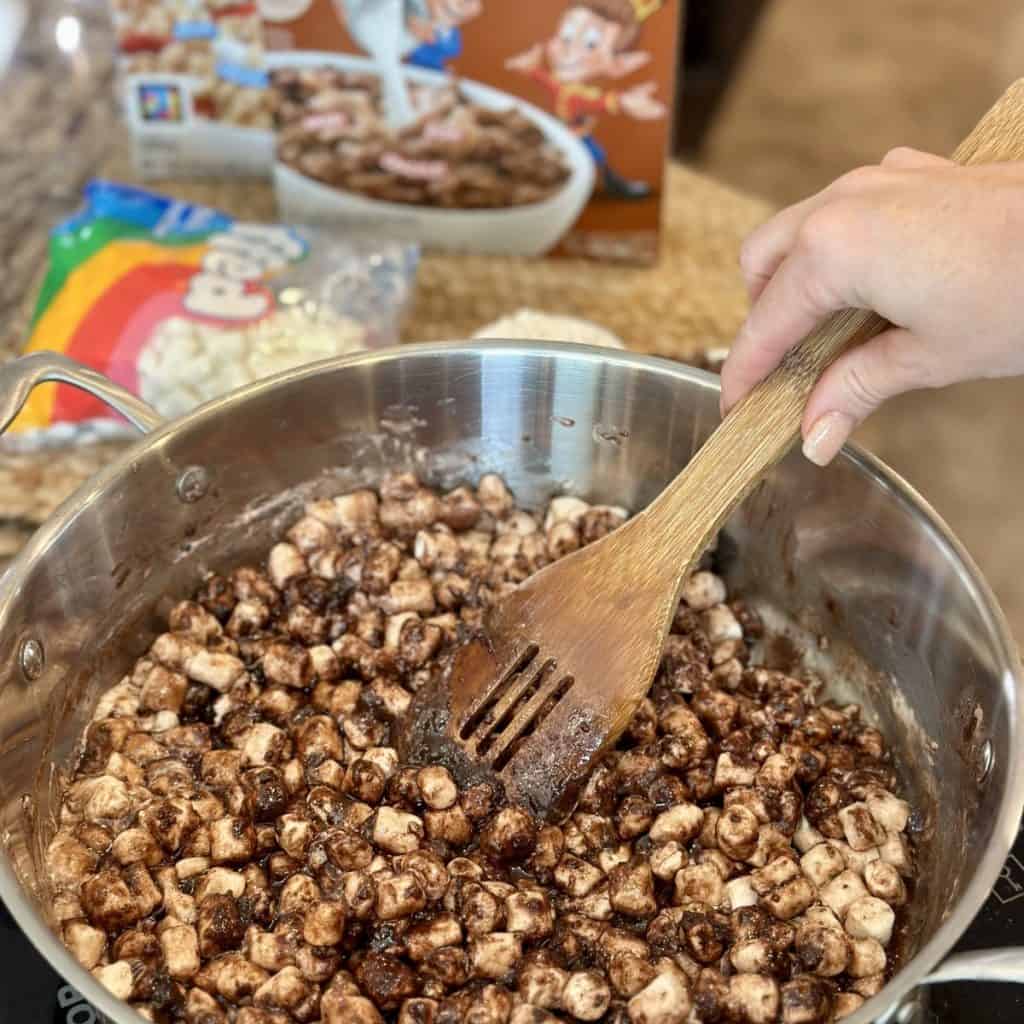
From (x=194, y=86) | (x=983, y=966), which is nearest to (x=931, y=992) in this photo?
(x=983, y=966)

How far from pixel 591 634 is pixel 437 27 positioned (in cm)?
92

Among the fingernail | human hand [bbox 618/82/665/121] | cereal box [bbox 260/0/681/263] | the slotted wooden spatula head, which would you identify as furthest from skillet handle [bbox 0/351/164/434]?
human hand [bbox 618/82/665/121]

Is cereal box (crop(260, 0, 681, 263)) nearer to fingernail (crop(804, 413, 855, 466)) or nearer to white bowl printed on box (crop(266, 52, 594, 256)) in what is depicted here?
white bowl printed on box (crop(266, 52, 594, 256))

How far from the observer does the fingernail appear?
96 centimetres

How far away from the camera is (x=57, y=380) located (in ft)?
3.62

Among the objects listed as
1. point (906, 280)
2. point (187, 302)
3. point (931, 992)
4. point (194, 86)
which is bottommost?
point (931, 992)

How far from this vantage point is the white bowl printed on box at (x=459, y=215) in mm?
1767

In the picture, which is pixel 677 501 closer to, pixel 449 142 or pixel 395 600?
pixel 395 600

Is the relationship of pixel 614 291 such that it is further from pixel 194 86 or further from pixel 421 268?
pixel 194 86

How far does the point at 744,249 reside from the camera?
3.40ft

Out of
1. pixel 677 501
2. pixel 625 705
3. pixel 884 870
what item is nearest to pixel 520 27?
pixel 677 501

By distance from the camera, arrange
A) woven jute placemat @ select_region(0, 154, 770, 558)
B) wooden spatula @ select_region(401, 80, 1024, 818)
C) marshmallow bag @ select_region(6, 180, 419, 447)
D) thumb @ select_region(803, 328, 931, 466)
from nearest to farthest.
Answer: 1. thumb @ select_region(803, 328, 931, 466)
2. wooden spatula @ select_region(401, 80, 1024, 818)
3. marshmallow bag @ select_region(6, 180, 419, 447)
4. woven jute placemat @ select_region(0, 154, 770, 558)

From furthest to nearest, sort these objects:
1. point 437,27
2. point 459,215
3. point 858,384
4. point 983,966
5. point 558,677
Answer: point 459,215, point 437,27, point 558,677, point 858,384, point 983,966

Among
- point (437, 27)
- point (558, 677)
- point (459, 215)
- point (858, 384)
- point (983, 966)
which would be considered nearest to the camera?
point (983, 966)
